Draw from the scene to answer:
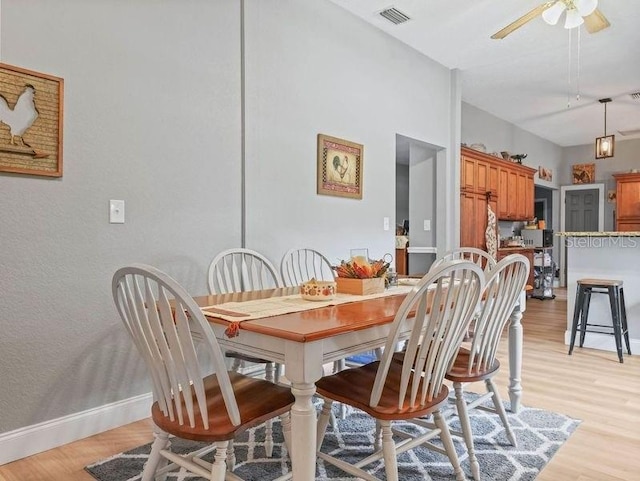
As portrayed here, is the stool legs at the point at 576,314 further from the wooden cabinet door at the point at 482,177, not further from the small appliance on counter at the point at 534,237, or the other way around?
the small appliance on counter at the point at 534,237

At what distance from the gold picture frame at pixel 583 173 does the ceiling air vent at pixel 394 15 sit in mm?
6498

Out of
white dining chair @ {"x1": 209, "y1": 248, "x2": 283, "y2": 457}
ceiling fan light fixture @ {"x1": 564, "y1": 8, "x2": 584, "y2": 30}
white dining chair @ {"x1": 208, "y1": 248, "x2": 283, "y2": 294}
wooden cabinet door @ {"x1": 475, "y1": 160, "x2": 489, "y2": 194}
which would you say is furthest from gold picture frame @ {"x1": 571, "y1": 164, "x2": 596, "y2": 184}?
white dining chair @ {"x1": 209, "y1": 248, "x2": 283, "y2": 457}

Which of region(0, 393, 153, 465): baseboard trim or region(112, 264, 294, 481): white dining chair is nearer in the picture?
region(112, 264, 294, 481): white dining chair

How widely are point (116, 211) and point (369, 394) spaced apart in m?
1.63

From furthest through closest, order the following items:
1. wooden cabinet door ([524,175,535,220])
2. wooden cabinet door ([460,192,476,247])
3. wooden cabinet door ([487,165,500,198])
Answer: wooden cabinet door ([524,175,535,220]) < wooden cabinet door ([487,165,500,198]) < wooden cabinet door ([460,192,476,247])

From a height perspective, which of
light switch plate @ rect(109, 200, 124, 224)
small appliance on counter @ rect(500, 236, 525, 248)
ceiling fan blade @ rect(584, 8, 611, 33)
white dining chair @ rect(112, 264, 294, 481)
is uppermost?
ceiling fan blade @ rect(584, 8, 611, 33)

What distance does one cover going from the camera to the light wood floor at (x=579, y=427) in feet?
6.48

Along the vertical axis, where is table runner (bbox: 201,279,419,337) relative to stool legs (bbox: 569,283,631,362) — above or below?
above

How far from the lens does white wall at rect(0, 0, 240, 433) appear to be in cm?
210

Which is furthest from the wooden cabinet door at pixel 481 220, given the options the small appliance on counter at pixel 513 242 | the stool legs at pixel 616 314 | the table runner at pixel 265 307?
the table runner at pixel 265 307

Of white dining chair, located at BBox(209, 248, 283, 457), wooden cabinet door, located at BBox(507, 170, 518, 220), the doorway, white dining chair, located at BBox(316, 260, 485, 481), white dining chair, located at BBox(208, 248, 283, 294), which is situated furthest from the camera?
wooden cabinet door, located at BBox(507, 170, 518, 220)

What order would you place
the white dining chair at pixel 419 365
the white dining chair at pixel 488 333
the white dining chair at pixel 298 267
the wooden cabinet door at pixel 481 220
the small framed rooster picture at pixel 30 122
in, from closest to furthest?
1. the white dining chair at pixel 419 365
2. the white dining chair at pixel 488 333
3. the small framed rooster picture at pixel 30 122
4. the white dining chair at pixel 298 267
5. the wooden cabinet door at pixel 481 220

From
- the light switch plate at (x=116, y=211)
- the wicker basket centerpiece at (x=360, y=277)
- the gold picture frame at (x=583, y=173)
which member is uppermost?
the gold picture frame at (x=583, y=173)

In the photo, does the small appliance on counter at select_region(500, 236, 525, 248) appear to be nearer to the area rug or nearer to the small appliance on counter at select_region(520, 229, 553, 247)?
the small appliance on counter at select_region(520, 229, 553, 247)
